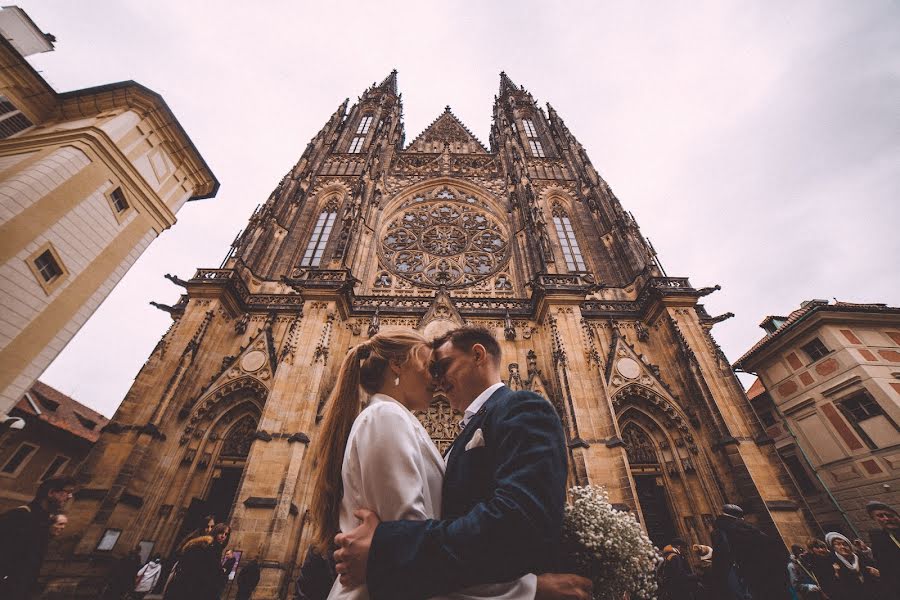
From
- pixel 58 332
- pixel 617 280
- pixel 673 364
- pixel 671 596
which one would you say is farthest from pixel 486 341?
pixel 617 280

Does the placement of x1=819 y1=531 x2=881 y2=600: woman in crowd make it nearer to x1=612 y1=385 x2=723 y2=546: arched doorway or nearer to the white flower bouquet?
x1=612 y1=385 x2=723 y2=546: arched doorway

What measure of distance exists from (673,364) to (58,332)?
45.7 feet

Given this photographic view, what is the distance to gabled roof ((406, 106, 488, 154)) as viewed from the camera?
20.7m

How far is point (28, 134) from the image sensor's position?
654cm

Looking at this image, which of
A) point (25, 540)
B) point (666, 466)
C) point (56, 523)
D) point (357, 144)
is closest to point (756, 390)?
point (666, 466)

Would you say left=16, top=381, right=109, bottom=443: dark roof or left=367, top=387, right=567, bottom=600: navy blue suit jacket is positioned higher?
left=16, top=381, right=109, bottom=443: dark roof

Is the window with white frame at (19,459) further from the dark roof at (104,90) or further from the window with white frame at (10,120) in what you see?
the dark roof at (104,90)

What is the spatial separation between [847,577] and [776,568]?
2.37m

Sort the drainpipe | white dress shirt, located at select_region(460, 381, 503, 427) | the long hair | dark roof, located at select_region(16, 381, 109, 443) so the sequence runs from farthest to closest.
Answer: dark roof, located at select_region(16, 381, 109, 443) < the drainpipe < white dress shirt, located at select_region(460, 381, 503, 427) < the long hair

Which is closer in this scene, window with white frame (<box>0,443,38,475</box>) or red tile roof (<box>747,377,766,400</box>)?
window with white frame (<box>0,443,38,475</box>)

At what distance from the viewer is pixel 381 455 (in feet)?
3.97

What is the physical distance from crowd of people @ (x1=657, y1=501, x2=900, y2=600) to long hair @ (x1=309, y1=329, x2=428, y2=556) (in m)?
4.65

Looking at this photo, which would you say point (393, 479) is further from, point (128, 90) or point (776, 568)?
point (128, 90)

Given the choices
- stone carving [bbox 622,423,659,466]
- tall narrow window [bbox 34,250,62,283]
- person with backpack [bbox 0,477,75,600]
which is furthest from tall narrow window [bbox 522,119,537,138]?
person with backpack [bbox 0,477,75,600]
